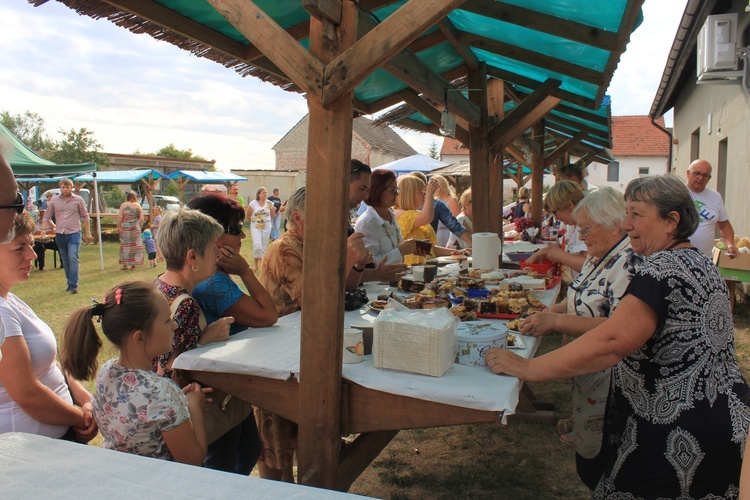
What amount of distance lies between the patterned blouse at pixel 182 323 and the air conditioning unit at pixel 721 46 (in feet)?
23.5

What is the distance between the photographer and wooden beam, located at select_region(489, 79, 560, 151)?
539 centimetres

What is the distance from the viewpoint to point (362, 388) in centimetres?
199

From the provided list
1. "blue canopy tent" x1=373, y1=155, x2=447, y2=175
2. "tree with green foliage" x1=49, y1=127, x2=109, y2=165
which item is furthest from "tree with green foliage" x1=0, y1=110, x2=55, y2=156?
"blue canopy tent" x1=373, y1=155, x2=447, y2=175

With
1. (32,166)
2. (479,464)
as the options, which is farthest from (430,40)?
(32,166)

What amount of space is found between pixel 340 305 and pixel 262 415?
3.10 ft

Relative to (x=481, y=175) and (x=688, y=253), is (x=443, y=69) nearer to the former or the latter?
(x=481, y=175)

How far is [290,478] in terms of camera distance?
271 centimetres

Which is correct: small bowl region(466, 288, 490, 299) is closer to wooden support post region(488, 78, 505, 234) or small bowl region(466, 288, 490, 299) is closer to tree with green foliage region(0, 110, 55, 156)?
wooden support post region(488, 78, 505, 234)

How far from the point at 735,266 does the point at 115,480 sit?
6.96 metres

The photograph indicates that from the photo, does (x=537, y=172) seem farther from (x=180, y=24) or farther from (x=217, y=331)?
(x=217, y=331)

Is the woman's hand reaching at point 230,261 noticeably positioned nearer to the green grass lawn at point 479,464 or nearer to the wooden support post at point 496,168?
the green grass lawn at point 479,464

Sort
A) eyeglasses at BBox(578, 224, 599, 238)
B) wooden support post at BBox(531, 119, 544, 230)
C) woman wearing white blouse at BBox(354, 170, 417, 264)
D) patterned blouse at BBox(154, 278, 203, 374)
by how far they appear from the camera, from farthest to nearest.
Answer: wooden support post at BBox(531, 119, 544, 230) < woman wearing white blouse at BBox(354, 170, 417, 264) < eyeglasses at BBox(578, 224, 599, 238) < patterned blouse at BBox(154, 278, 203, 374)

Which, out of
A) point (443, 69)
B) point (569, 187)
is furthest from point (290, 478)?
point (443, 69)

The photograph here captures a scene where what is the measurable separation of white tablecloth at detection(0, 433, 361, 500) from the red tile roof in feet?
131
